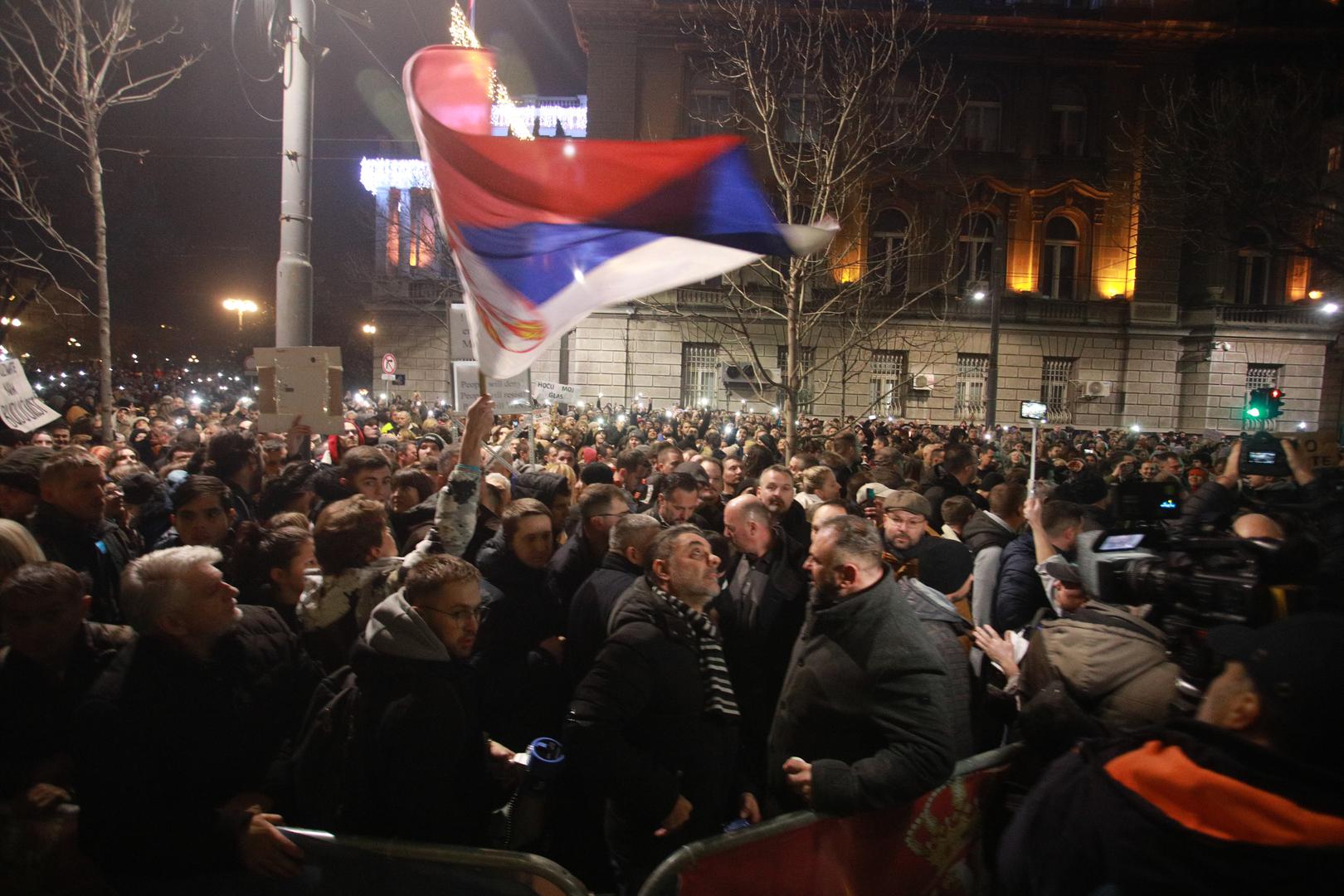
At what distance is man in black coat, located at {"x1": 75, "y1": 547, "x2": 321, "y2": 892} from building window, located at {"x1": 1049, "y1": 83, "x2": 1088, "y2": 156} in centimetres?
3307

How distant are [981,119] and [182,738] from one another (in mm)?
32509

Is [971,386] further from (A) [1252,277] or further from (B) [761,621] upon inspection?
(B) [761,621]

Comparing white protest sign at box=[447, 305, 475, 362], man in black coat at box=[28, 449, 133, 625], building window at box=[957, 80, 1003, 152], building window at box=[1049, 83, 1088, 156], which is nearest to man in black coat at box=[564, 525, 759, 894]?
man in black coat at box=[28, 449, 133, 625]

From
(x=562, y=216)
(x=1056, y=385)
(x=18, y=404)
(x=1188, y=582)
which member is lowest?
(x=1188, y=582)

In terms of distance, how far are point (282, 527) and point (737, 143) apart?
283 cm

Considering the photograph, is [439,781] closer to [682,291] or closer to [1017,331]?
[682,291]

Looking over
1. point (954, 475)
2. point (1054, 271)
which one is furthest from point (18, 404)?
point (1054, 271)

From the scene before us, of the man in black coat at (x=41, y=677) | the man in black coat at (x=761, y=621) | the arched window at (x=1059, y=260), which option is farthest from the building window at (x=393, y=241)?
the man in black coat at (x=41, y=677)

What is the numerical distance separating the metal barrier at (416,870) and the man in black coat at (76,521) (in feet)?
8.93

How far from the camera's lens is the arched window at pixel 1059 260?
29375 millimetres

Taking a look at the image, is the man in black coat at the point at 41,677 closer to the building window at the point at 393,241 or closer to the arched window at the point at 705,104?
the arched window at the point at 705,104

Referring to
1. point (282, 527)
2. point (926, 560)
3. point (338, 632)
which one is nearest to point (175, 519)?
point (282, 527)

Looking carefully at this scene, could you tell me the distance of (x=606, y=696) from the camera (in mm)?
2549

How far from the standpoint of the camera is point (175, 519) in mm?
4215
